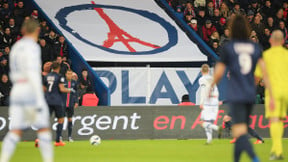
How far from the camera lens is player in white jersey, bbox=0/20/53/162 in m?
9.41

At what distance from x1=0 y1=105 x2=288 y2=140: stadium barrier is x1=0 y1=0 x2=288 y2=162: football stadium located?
0.10ft

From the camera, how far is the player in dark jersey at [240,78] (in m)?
9.37

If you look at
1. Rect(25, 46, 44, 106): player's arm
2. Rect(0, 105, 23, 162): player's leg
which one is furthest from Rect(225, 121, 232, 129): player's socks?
Rect(25, 46, 44, 106): player's arm

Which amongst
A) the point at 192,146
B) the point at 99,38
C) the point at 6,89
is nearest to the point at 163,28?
the point at 99,38

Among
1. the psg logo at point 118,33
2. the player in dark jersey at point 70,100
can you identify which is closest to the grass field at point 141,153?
the player in dark jersey at point 70,100

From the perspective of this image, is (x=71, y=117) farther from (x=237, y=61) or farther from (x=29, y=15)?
(x=237, y=61)

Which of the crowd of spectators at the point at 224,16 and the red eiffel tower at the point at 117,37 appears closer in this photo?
the red eiffel tower at the point at 117,37

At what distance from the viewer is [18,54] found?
9531mm

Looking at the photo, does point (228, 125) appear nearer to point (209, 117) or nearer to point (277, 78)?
point (209, 117)

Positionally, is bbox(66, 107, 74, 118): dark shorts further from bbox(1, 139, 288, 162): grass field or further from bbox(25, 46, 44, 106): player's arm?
bbox(25, 46, 44, 106): player's arm

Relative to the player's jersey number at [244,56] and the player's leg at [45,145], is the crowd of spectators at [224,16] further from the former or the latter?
the player's leg at [45,145]

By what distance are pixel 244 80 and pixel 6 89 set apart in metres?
13.9

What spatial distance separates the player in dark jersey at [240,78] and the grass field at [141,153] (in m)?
3.87

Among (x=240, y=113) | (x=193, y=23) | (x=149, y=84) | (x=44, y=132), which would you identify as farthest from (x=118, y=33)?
(x=240, y=113)
